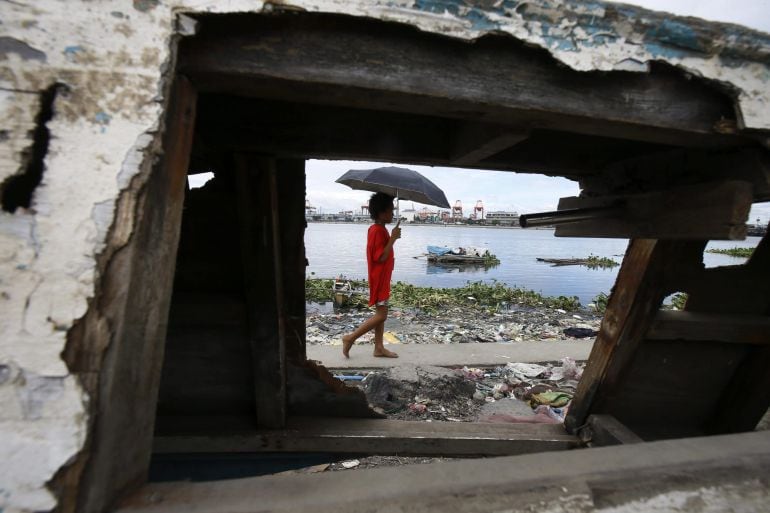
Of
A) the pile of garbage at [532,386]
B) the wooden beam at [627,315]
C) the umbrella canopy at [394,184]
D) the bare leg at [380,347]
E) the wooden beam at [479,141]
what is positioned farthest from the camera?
the bare leg at [380,347]

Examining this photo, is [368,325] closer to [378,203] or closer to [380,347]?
[380,347]

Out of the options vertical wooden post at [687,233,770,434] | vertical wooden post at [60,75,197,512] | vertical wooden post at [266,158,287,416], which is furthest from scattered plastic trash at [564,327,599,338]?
vertical wooden post at [60,75,197,512]

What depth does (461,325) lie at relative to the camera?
7.22 metres

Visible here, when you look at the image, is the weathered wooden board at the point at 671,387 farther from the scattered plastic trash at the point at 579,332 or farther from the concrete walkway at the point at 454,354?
the scattered plastic trash at the point at 579,332

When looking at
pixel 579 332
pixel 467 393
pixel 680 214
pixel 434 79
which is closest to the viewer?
pixel 434 79

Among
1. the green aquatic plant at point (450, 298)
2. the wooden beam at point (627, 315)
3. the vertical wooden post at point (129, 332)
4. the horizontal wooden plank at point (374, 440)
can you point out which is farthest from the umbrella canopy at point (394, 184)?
the green aquatic plant at point (450, 298)

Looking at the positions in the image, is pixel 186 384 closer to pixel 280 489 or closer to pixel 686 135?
pixel 280 489

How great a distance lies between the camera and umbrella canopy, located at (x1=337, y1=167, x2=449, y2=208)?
3.88 meters

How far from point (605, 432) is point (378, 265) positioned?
282cm

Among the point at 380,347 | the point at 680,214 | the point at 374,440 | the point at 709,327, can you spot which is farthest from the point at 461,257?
the point at 680,214

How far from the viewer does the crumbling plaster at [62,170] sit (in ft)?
2.45

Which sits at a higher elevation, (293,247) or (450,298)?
(293,247)

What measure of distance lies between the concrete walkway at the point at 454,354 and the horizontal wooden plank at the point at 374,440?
80.0 inches

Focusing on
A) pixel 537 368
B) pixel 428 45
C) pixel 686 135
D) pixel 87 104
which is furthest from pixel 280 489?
pixel 537 368
